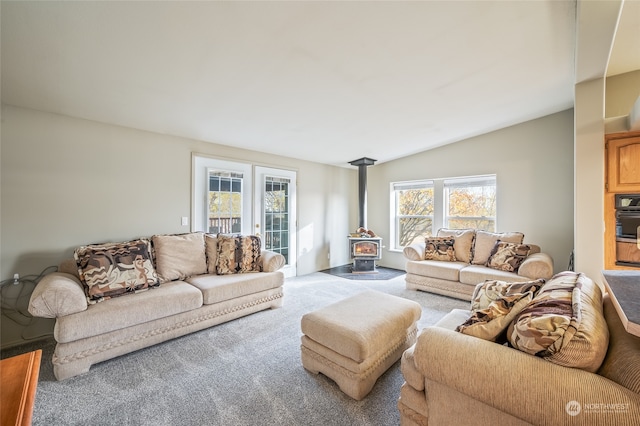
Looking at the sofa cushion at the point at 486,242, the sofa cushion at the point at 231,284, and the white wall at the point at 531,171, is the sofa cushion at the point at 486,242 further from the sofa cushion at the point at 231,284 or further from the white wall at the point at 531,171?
the sofa cushion at the point at 231,284

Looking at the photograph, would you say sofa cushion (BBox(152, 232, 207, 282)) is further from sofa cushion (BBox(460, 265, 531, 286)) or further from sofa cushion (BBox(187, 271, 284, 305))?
sofa cushion (BBox(460, 265, 531, 286))

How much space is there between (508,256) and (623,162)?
150 centimetres

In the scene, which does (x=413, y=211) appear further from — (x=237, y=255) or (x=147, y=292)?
(x=147, y=292)

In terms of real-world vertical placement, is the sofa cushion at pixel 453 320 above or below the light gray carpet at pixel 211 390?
above

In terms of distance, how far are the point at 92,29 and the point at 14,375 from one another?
1918mm

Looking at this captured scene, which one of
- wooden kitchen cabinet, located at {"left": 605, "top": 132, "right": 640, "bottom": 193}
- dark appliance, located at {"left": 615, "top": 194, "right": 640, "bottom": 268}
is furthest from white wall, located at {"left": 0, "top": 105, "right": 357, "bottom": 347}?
dark appliance, located at {"left": 615, "top": 194, "right": 640, "bottom": 268}

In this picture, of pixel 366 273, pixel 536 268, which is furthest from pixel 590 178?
pixel 366 273

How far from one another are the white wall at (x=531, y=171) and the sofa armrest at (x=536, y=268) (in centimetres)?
94

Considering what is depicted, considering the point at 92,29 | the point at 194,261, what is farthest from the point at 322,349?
the point at 92,29

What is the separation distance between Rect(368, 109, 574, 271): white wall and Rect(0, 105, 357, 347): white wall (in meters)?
4.13

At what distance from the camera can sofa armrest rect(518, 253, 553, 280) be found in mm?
3029

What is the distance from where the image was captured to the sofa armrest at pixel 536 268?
303 centimetres

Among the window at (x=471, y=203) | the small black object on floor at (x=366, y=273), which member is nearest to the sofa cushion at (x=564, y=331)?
the window at (x=471, y=203)

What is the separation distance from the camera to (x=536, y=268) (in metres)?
3.06
